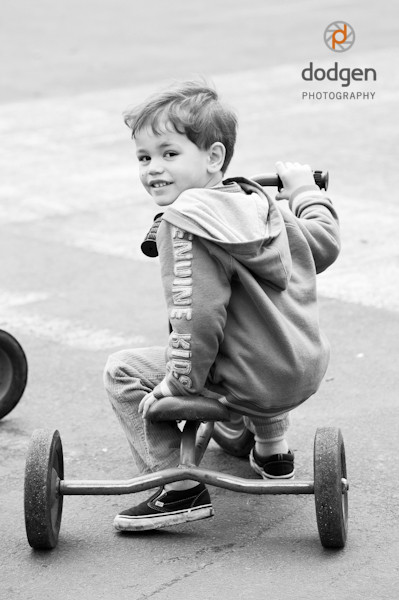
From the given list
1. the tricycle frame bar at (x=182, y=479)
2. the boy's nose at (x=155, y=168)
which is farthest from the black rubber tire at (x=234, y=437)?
the boy's nose at (x=155, y=168)

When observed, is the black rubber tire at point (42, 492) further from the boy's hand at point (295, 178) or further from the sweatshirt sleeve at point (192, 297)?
the boy's hand at point (295, 178)

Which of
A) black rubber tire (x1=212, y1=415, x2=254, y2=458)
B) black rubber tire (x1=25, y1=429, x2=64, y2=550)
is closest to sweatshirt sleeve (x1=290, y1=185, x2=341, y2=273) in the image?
black rubber tire (x1=212, y1=415, x2=254, y2=458)

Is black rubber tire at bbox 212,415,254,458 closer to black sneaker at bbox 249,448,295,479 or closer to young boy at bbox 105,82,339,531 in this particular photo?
black sneaker at bbox 249,448,295,479

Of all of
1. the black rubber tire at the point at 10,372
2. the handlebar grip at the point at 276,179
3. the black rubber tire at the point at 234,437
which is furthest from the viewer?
the black rubber tire at the point at 10,372

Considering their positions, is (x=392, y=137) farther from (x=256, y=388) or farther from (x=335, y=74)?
(x=256, y=388)

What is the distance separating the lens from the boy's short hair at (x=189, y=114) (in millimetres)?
3822

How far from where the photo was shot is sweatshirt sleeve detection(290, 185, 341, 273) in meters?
3.99

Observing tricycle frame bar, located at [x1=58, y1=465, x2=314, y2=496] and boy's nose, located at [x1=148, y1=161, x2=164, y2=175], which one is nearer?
tricycle frame bar, located at [x1=58, y1=465, x2=314, y2=496]

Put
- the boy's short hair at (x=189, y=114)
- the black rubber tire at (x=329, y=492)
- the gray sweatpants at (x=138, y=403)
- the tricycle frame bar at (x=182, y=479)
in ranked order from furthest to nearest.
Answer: the gray sweatpants at (x=138, y=403), the boy's short hair at (x=189, y=114), the tricycle frame bar at (x=182, y=479), the black rubber tire at (x=329, y=492)

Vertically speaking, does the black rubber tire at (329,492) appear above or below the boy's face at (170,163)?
below

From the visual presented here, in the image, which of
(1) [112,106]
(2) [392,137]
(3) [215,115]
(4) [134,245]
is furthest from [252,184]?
(1) [112,106]

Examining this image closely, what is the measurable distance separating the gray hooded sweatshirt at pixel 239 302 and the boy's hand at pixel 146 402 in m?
0.05

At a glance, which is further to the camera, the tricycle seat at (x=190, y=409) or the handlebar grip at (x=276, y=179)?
the handlebar grip at (x=276, y=179)

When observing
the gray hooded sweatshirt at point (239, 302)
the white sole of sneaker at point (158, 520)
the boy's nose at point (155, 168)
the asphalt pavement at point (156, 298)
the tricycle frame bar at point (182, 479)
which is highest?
the boy's nose at point (155, 168)
